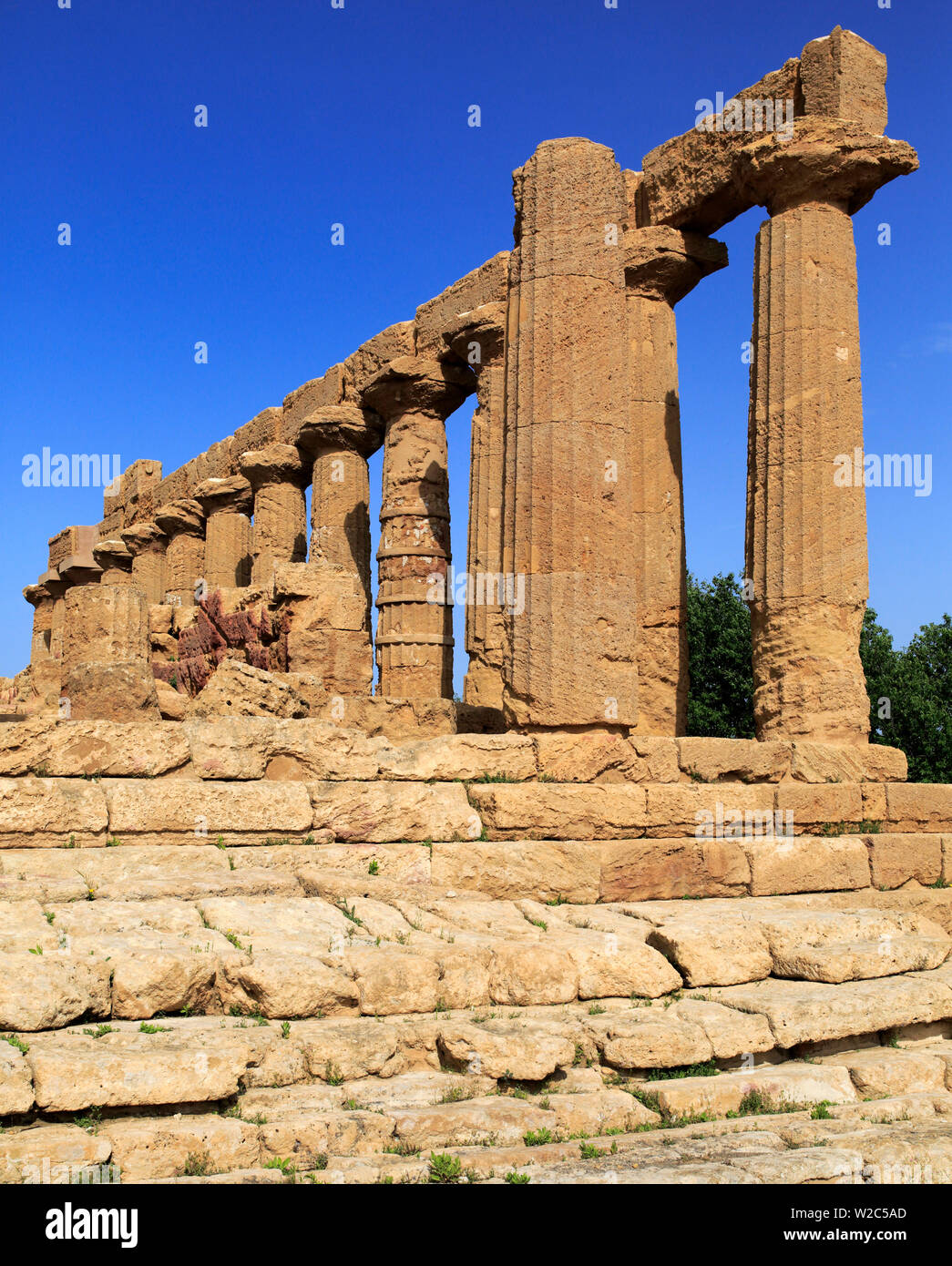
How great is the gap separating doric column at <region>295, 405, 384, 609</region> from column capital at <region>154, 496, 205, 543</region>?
6352 millimetres

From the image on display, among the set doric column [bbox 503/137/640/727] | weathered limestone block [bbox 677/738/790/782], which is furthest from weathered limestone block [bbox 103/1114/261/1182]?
weathered limestone block [bbox 677/738/790/782]

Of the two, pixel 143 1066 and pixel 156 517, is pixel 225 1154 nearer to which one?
pixel 143 1066

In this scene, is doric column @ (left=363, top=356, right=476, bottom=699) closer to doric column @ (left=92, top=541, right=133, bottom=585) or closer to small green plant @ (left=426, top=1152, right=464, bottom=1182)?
small green plant @ (left=426, top=1152, right=464, bottom=1182)

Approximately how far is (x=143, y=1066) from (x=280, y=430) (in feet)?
63.5

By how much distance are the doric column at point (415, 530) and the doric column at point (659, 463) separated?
3860 mm

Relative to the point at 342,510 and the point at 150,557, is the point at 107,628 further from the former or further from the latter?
the point at 150,557

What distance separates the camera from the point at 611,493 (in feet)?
34.6

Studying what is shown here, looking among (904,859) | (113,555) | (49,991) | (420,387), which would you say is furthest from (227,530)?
(49,991)

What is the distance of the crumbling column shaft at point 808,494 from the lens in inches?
491

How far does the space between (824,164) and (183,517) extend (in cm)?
1775

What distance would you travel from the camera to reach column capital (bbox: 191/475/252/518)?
24.9 m
